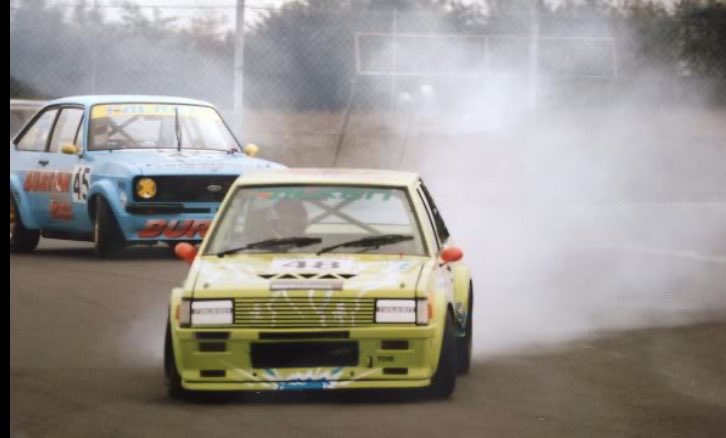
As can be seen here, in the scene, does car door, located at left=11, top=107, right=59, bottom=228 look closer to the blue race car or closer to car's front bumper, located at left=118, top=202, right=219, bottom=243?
the blue race car

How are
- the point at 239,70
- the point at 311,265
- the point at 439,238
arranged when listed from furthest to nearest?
the point at 239,70 < the point at 439,238 < the point at 311,265

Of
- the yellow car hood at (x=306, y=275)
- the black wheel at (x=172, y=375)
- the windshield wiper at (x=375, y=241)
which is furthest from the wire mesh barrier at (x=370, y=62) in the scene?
the black wheel at (x=172, y=375)

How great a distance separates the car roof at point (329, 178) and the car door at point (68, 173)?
641 cm

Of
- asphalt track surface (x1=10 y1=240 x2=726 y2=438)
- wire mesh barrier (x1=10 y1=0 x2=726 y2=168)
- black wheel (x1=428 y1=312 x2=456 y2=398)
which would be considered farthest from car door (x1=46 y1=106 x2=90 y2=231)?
wire mesh barrier (x1=10 y1=0 x2=726 y2=168)

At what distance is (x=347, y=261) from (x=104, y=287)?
5.03 meters

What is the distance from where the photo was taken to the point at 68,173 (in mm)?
16203

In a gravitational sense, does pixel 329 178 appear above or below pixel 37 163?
above

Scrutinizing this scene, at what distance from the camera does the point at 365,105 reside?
27.6 m

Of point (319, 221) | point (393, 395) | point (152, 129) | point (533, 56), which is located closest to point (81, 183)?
point (152, 129)

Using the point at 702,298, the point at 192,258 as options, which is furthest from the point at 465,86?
the point at 192,258

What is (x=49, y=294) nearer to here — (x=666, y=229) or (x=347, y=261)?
(x=347, y=261)

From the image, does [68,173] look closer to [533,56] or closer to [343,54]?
[533,56]

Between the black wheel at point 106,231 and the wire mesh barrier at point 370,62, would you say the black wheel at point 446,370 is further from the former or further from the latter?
the wire mesh barrier at point 370,62

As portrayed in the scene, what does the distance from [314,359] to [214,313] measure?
484mm
